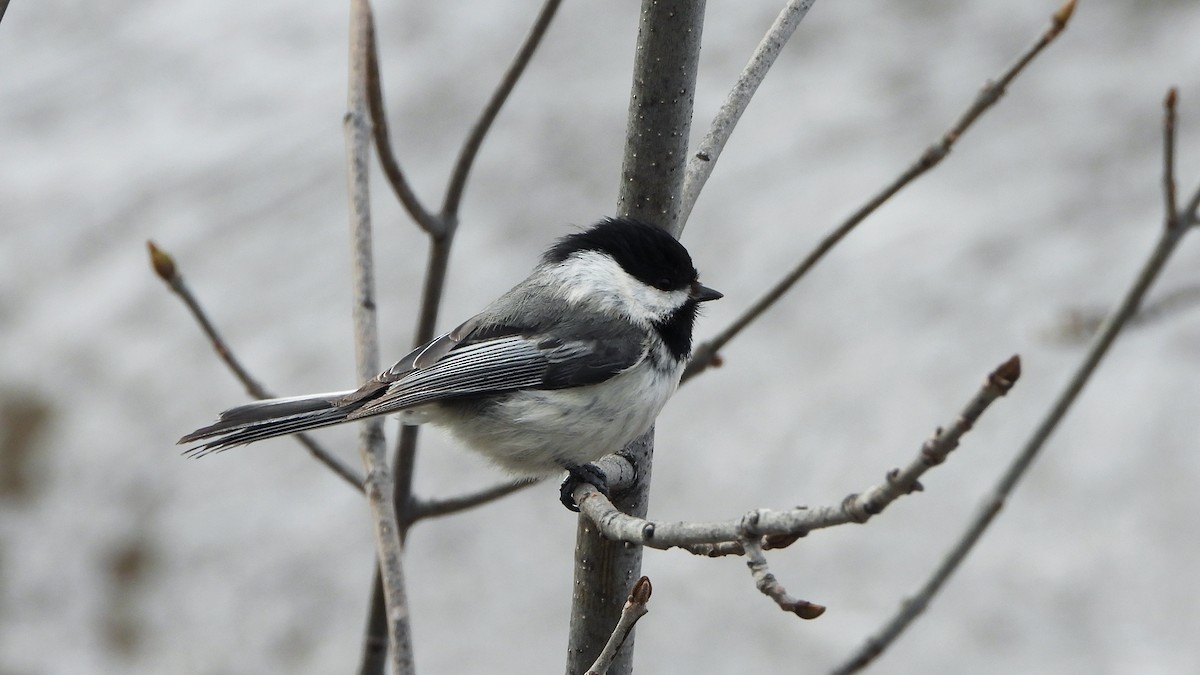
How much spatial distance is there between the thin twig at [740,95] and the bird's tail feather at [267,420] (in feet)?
1.95

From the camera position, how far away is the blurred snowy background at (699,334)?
323cm

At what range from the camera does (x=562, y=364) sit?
202 centimetres

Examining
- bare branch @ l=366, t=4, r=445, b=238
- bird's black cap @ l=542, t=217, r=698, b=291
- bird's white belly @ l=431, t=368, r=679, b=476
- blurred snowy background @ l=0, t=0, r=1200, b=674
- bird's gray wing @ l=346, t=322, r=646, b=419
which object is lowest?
bird's white belly @ l=431, t=368, r=679, b=476

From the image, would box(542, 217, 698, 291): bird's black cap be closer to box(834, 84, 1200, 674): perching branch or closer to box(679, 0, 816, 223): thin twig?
box(679, 0, 816, 223): thin twig

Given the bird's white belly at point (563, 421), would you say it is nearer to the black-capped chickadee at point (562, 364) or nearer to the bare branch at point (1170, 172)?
the black-capped chickadee at point (562, 364)

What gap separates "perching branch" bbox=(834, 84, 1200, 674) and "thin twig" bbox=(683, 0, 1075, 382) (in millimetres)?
332

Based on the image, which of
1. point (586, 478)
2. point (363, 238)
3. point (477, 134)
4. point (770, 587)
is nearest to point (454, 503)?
point (586, 478)

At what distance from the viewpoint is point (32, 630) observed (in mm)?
3551

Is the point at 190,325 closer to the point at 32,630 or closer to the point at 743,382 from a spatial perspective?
the point at 32,630

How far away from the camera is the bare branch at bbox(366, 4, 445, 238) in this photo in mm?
1869

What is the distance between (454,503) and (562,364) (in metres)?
0.29

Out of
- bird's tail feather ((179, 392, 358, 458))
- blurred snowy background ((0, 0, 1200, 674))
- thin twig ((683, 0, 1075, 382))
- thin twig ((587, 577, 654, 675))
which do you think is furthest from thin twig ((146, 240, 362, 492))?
blurred snowy background ((0, 0, 1200, 674))

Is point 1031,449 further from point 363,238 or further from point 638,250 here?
point 363,238

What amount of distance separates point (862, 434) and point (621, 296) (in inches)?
64.6
